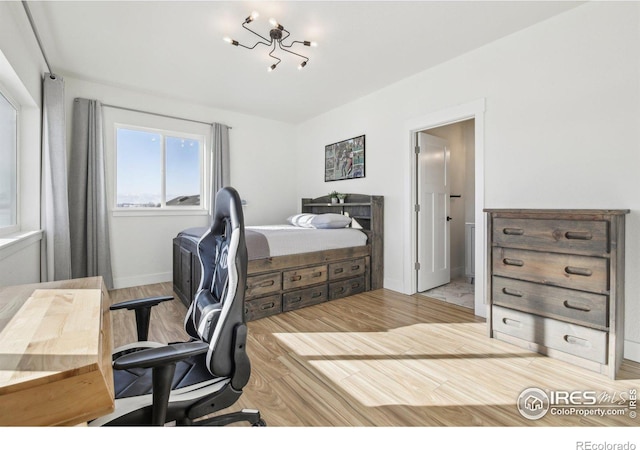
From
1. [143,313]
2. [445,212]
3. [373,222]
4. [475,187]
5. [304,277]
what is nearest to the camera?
[143,313]

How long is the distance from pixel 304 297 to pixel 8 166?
3.00 meters

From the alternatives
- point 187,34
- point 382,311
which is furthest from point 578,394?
point 187,34

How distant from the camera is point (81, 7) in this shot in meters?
2.27

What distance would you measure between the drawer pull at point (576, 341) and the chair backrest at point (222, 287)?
2.16 meters

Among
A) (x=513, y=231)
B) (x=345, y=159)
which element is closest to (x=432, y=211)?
(x=345, y=159)

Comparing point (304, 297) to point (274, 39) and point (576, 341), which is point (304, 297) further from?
point (274, 39)

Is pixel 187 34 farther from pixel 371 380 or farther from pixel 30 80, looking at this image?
pixel 371 380

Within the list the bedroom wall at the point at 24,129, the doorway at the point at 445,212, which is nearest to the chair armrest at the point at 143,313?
the bedroom wall at the point at 24,129

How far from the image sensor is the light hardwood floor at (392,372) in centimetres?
147

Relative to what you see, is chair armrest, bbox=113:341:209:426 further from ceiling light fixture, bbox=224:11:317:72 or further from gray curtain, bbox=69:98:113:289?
gray curtain, bbox=69:98:113:289

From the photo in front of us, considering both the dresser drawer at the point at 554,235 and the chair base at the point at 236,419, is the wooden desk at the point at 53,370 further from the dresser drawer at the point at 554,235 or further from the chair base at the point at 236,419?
the dresser drawer at the point at 554,235

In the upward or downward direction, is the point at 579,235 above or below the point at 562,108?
below

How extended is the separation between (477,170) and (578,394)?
194cm

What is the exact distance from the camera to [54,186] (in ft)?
10.1
